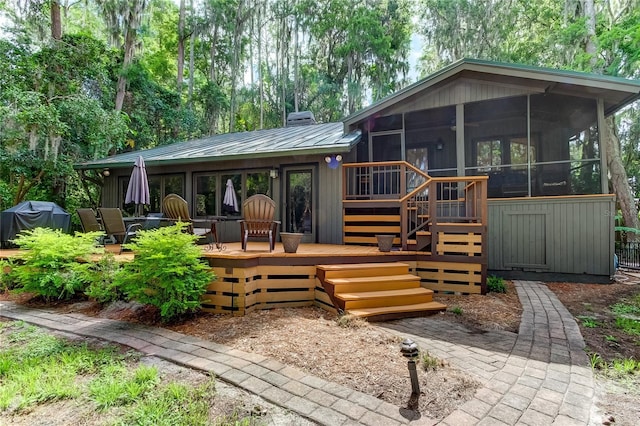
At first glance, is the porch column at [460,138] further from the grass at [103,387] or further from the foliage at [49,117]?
the foliage at [49,117]

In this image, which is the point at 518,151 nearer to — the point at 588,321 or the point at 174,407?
the point at 588,321

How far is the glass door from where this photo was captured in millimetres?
7547

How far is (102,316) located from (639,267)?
11933 mm

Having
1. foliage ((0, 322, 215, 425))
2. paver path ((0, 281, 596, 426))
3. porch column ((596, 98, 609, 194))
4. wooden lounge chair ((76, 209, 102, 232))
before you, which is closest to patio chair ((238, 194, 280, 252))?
paver path ((0, 281, 596, 426))

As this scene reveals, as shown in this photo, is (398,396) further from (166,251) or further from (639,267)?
(639,267)

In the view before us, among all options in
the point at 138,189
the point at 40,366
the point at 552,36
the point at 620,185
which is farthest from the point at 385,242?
the point at 552,36

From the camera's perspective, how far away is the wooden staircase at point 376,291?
4.04 meters

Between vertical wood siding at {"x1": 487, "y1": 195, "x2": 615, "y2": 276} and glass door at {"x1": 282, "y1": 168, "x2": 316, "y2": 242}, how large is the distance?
12.5ft

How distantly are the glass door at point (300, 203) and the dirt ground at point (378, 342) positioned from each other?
3.29 metres

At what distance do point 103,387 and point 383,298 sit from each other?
9.67 ft

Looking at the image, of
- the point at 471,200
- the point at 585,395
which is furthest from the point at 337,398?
the point at 471,200

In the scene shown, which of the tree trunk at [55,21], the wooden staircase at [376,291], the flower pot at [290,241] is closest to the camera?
the wooden staircase at [376,291]

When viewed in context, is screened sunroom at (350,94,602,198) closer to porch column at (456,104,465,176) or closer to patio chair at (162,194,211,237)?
porch column at (456,104,465,176)

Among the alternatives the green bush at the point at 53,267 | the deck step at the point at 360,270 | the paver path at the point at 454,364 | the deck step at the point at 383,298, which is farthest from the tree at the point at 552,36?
the green bush at the point at 53,267
